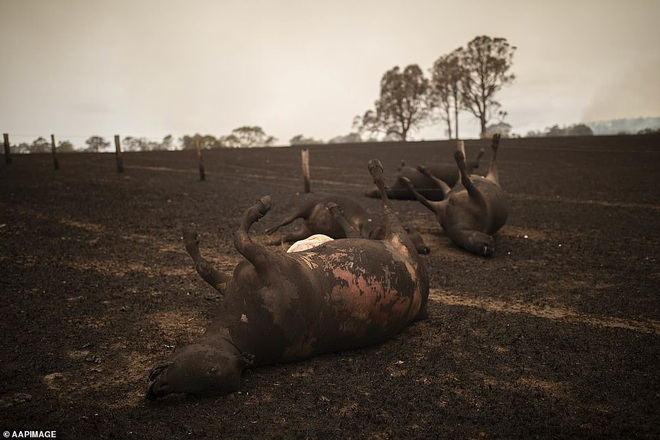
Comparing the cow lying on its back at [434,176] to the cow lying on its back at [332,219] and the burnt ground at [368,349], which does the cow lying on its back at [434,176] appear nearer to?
the burnt ground at [368,349]

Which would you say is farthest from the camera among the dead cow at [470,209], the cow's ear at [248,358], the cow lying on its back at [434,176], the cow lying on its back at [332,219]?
the cow lying on its back at [434,176]

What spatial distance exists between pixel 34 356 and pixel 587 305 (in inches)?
203

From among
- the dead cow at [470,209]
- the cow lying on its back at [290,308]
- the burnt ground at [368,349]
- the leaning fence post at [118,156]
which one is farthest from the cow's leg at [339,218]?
the leaning fence post at [118,156]

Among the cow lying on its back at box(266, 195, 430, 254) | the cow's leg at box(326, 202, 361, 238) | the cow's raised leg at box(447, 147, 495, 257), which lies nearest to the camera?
the cow's leg at box(326, 202, 361, 238)

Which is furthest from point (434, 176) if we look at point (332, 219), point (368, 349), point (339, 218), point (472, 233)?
point (368, 349)

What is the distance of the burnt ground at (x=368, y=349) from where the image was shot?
293 centimetres

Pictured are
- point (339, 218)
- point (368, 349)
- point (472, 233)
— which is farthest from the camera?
point (472, 233)

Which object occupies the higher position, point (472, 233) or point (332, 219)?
point (332, 219)

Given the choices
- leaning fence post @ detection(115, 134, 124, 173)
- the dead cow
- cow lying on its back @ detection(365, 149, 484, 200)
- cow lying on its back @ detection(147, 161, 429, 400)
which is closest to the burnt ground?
cow lying on its back @ detection(147, 161, 429, 400)

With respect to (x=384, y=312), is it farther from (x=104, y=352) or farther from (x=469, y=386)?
(x=104, y=352)

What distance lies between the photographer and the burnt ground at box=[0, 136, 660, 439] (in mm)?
2930

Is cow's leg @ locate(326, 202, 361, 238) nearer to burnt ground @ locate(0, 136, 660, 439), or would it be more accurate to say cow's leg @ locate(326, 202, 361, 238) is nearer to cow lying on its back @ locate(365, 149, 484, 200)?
burnt ground @ locate(0, 136, 660, 439)

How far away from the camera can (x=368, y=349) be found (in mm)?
3896

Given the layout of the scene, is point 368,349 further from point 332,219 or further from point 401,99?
point 401,99
